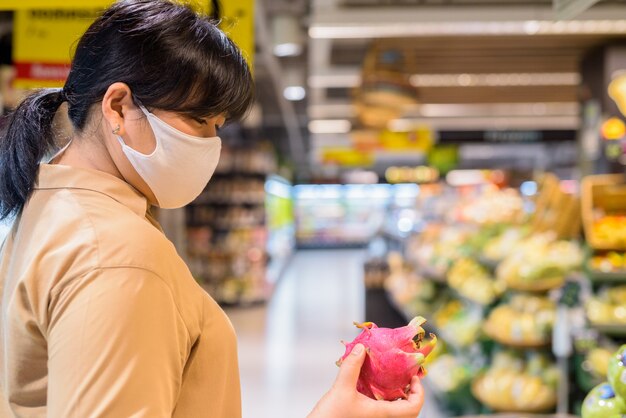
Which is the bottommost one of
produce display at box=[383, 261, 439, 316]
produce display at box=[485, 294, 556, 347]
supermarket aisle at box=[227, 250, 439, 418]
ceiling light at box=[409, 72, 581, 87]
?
supermarket aisle at box=[227, 250, 439, 418]

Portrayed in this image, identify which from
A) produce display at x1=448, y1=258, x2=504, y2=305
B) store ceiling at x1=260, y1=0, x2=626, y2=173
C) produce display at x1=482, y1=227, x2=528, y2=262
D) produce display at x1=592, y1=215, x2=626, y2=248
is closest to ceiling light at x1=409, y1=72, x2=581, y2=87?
store ceiling at x1=260, y1=0, x2=626, y2=173

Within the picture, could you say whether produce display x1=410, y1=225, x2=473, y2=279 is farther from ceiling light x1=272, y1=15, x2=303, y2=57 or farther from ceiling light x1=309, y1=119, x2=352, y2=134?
ceiling light x1=309, y1=119, x2=352, y2=134

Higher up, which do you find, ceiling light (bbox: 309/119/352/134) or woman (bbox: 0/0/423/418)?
ceiling light (bbox: 309/119/352/134)

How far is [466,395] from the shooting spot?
17.1 feet

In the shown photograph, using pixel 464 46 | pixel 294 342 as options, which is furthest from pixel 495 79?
pixel 294 342

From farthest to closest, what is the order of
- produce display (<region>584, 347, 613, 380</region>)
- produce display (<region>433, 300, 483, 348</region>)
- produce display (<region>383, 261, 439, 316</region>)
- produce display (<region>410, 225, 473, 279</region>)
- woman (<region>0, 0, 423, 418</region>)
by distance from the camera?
1. produce display (<region>383, 261, 439, 316</region>)
2. produce display (<region>410, 225, 473, 279</region>)
3. produce display (<region>433, 300, 483, 348</region>)
4. produce display (<region>584, 347, 613, 380</region>)
5. woman (<region>0, 0, 423, 418</region>)

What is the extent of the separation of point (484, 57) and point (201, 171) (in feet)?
24.9

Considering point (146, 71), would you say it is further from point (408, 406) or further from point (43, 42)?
point (43, 42)

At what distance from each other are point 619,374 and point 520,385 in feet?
9.72

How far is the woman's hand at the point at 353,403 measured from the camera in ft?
3.77

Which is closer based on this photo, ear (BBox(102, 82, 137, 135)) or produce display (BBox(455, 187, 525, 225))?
ear (BBox(102, 82, 137, 135))

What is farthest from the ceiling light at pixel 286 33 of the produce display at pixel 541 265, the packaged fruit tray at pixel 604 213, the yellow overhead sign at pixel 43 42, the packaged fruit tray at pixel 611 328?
the packaged fruit tray at pixel 611 328

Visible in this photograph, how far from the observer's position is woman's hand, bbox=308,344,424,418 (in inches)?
45.2

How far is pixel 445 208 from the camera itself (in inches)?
377
